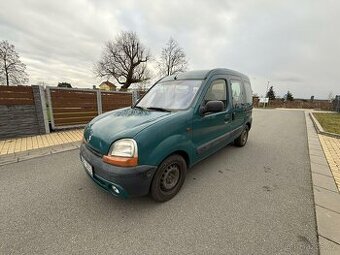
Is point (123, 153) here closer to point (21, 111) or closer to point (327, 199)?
point (327, 199)

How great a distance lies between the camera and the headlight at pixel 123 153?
2162 millimetres

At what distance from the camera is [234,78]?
4383 mm

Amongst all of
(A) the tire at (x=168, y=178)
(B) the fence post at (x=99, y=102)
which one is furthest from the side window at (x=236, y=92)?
(B) the fence post at (x=99, y=102)

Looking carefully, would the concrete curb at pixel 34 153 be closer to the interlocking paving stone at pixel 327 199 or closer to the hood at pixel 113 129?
the hood at pixel 113 129

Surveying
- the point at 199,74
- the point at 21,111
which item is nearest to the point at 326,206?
the point at 199,74

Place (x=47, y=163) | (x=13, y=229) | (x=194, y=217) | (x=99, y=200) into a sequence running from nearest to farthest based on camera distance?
(x=13, y=229), (x=194, y=217), (x=99, y=200), (x=47, y=163)

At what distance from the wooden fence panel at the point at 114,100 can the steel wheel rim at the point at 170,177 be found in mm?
6365

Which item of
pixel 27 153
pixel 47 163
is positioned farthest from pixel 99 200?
pixel 27 153

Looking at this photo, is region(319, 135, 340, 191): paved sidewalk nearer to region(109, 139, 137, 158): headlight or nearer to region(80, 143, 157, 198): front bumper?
region(80, 143, 157, 198): front bumper

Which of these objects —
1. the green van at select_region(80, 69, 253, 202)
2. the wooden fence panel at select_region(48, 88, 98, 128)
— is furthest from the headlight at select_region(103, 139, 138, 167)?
the wooden fence panel at select_region(48, 88, 98, 128)

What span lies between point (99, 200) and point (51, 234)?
0.70 metres

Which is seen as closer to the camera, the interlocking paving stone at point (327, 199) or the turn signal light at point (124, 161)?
the turn signal light at point (124, 161)

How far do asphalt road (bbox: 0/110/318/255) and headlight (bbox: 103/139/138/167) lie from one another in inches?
30.6

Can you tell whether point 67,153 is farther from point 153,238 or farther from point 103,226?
point 153,238
